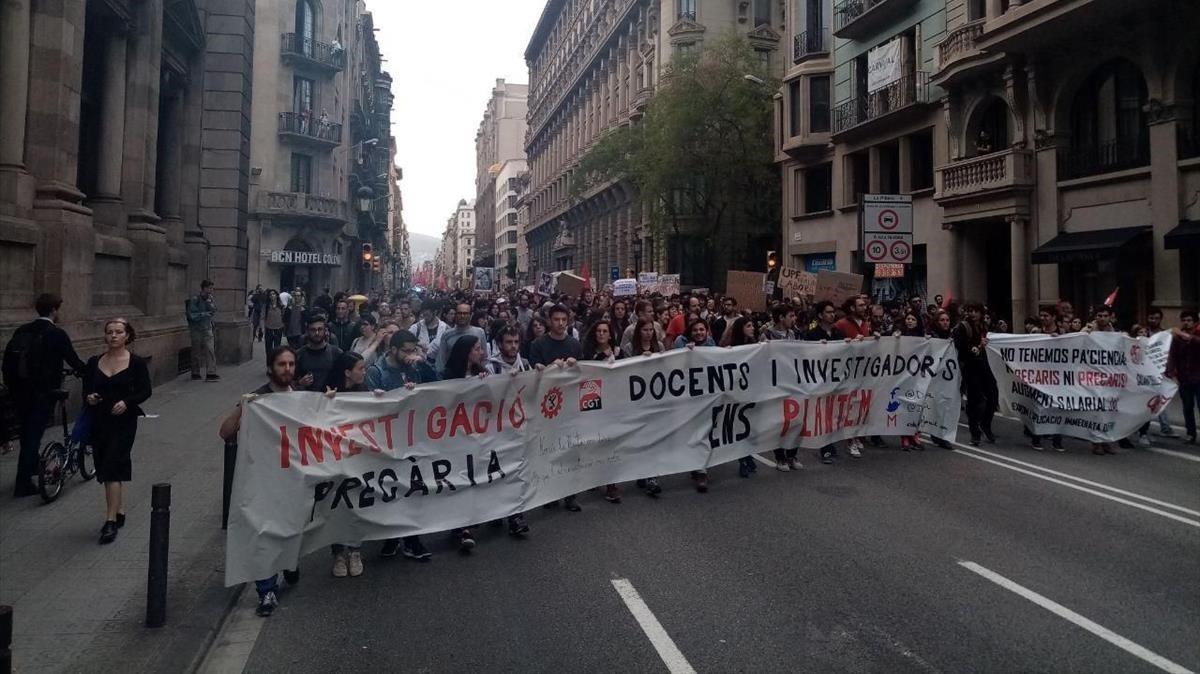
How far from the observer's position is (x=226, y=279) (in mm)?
21359

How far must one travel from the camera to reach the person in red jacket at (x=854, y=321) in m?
10.5

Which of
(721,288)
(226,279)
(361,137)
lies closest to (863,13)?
(721,288)

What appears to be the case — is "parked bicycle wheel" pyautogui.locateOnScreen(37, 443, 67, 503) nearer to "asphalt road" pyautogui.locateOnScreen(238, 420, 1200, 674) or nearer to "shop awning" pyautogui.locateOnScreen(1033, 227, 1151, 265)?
"asphalt road" pyautogui.locateOnScreen(238, 420, 1200, 674)

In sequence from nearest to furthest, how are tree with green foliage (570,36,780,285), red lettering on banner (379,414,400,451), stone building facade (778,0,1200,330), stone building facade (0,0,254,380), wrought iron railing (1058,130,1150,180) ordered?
red lettering on banner (379,414,400,451) → stone building facade (0,0,254,380) → stone building facade (778,0,1200,330) → wrought iron railing (1058,130,1150,180) → tree with green foliage (570,36,780,285)

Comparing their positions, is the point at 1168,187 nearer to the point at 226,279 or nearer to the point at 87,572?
the point at 87,572

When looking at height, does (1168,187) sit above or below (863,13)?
below

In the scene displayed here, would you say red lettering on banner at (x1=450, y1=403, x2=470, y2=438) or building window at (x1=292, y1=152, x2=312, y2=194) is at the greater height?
building window at (x1=292, y1=152, x2=312, y2=194)

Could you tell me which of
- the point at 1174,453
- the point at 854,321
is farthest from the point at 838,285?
the point at 1174,453

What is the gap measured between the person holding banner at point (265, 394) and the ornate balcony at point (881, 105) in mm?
25061

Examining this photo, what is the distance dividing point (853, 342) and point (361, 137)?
5925 cm

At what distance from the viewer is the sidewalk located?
4.59m

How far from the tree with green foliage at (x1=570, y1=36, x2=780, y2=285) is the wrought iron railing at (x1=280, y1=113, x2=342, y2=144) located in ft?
56.1

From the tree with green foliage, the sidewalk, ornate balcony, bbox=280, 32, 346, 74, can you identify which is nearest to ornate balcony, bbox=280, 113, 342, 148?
ornate balcony, bbox=280, 32, 346, 74

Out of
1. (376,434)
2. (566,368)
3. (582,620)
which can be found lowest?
(582,620)
